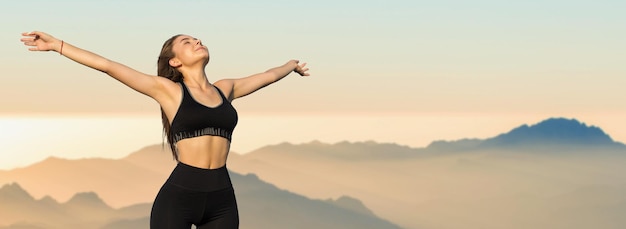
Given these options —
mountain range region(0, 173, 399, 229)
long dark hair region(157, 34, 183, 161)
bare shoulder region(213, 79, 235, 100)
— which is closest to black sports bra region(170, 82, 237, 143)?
long dark hair region(157, 34, 183, 161)

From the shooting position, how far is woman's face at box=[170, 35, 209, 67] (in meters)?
9.08

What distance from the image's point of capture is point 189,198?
888cm

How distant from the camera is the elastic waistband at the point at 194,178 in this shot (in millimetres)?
8867

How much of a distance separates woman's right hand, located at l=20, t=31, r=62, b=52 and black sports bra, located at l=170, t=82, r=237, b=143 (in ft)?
3.62

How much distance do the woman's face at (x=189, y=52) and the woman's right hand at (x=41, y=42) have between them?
99 cm

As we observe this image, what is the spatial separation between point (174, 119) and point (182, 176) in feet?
1.54

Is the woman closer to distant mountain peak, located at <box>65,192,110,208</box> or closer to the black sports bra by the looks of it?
the black sports bra

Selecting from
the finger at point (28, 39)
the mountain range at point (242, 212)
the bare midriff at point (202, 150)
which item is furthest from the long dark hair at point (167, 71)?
the mountain range at point (242, 212)

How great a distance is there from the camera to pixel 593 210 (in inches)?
4973

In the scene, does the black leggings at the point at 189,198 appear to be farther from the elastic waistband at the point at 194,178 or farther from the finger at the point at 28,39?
the finger at the point at 28,39

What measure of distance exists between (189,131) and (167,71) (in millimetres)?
688

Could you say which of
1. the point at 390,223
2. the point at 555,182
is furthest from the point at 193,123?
the point at 555,182

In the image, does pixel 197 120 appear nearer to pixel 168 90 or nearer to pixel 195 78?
pixel 168 90

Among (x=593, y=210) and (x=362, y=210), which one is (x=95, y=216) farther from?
(x=593, y=210)
